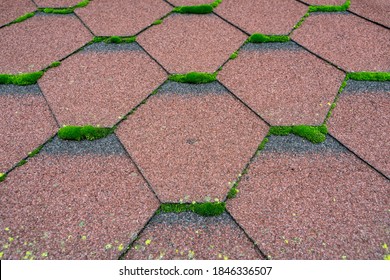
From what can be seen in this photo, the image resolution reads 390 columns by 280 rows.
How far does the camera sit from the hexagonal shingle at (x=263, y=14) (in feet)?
5.62

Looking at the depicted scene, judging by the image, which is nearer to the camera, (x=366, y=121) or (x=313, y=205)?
(x=313, y=205)

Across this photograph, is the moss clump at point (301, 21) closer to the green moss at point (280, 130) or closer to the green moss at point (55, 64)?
the green moss at point (280, 130)

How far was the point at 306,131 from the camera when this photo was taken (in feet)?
3.95

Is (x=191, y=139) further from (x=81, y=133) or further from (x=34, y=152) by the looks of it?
(x=34, y=152)

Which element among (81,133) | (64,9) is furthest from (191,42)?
(64,9)

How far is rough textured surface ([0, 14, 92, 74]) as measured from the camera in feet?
5.06

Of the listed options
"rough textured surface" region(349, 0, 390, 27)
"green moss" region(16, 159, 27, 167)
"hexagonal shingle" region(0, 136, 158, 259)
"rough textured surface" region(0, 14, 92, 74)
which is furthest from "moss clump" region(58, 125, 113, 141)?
"rough textured surface" region(349, 0, 390, 27)

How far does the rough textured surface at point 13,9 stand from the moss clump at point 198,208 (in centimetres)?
161

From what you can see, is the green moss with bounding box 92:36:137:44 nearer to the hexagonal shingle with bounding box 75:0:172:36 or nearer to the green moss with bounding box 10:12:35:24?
the hexagonal shingle with bounding box 75:0:172:36

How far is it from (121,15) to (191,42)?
0.52m

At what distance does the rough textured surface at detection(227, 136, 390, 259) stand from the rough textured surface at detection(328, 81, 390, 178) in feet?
0.20

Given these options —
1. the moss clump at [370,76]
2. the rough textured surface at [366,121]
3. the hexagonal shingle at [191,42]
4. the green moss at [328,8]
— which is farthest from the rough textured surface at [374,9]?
the hexagonal shingle at [191,42]

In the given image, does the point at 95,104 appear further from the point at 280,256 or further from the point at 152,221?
the point at 280,256

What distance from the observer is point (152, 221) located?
3.24 feet
